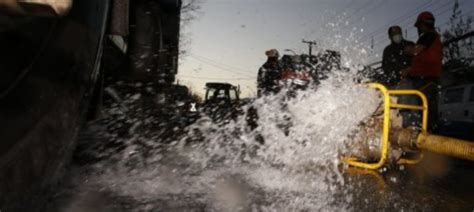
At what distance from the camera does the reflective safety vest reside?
18.7ft

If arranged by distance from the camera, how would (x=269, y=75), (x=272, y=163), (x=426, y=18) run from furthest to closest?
(x=269, y=75), (x=426, y=18), (x=272, y=163)

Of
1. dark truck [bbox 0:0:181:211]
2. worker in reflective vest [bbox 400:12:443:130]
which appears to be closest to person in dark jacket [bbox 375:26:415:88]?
worker in reflective vest [bbox 400:12:443:130]

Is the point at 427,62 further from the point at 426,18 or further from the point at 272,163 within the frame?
the point at 272,163

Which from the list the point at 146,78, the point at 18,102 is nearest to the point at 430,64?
the point at 146,78

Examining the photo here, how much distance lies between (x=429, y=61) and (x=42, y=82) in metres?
5.30

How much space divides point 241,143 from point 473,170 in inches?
132

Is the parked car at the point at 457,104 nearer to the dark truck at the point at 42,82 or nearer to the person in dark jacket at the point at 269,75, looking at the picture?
the person in dark jacket at the point at 269,75

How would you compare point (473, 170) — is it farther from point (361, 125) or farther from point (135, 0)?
point (135, 0)

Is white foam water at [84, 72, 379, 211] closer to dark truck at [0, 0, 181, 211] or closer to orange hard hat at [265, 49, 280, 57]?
dark truck at [0, 0, 181, 211]

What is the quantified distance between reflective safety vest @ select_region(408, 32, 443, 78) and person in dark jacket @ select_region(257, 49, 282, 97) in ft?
10.8

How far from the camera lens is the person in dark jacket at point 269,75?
8918 mm

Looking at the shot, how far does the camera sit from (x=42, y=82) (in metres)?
1.36

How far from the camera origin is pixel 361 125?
15.4 feet

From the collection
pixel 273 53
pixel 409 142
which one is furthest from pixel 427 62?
pixel 273 53
